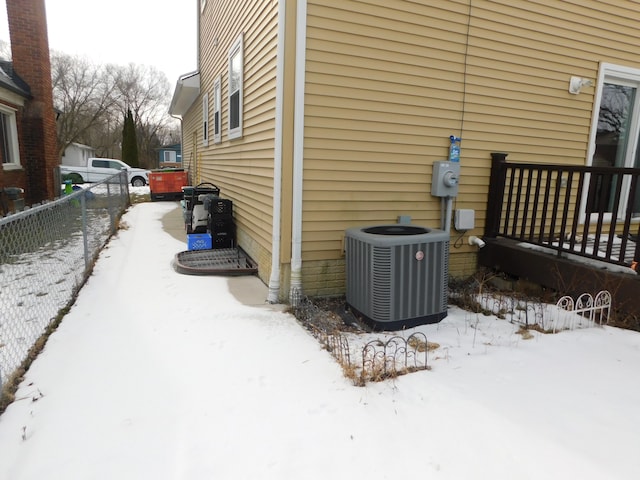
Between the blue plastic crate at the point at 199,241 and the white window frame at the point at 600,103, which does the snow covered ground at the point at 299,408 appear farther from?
the white window frame at the point at 600,103

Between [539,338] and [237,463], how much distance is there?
106 inches

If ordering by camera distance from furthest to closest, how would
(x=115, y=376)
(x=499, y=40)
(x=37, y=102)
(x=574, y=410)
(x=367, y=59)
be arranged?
1. (x=37, y=102)
2. (x=499, y=40)
3. (x=367, y=59)
4. (x=115, y=376)
5. (x=574, y=410)

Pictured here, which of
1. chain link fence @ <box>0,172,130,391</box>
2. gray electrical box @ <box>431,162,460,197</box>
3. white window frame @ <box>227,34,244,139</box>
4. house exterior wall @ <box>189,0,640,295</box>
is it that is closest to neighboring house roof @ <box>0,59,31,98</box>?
chain link fence @ <box>0,172,130,391</box>

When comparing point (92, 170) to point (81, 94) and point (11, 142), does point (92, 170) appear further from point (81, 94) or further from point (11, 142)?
point (81, 94)

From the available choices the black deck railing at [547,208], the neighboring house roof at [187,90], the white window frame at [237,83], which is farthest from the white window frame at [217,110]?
the black deck railing at [547,208]

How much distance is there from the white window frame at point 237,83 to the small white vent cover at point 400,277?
9.55ft

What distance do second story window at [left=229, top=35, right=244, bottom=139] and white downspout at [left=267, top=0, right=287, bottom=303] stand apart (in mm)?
1942

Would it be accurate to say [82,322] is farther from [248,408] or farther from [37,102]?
[37,102]

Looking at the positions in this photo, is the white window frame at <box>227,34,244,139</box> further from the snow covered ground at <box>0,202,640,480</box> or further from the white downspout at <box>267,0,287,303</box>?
the snow covered ground at <box>0,202,640,480</box>

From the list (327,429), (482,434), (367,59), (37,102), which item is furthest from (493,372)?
(37,102)

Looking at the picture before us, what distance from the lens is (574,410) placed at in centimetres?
235

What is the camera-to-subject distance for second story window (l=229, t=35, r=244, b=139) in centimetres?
581

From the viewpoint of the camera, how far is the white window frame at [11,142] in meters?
9.60

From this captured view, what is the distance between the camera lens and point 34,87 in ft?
33.9
